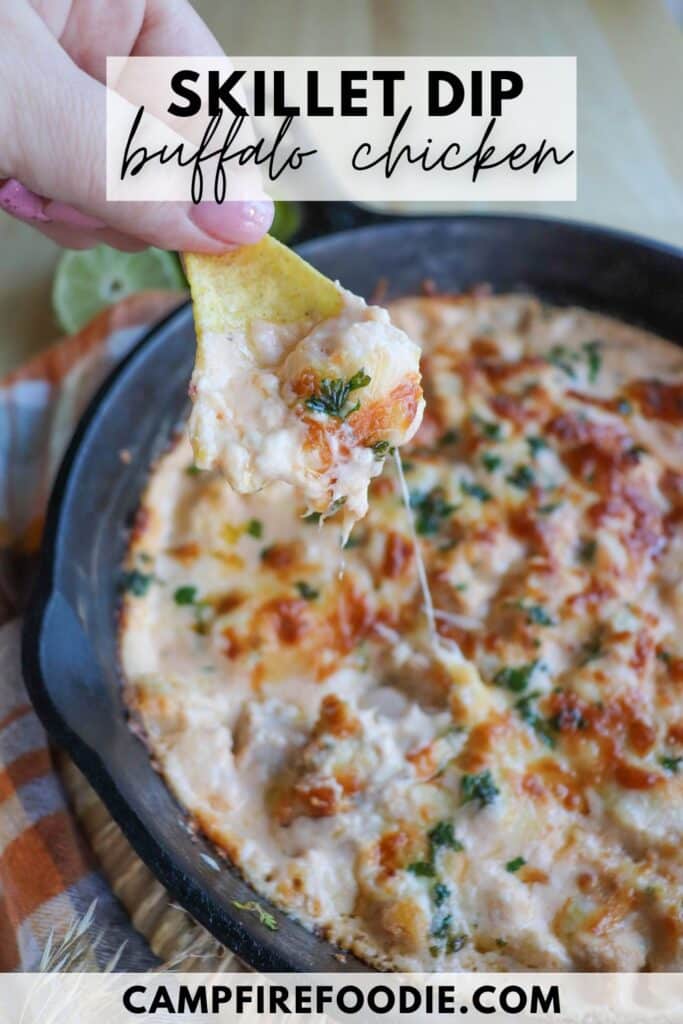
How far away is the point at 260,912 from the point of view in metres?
2.14

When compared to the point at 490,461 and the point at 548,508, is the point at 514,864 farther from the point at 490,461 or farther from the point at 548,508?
the point at 490,461

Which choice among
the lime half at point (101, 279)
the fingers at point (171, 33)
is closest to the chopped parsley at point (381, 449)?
the fingers at point (171, 33)

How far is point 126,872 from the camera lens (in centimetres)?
235

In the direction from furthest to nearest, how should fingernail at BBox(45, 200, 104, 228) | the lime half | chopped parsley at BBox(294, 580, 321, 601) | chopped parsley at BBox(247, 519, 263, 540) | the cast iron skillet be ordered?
1. the lime half
2. chopped parsley at BBox(247, 519, 263, 540)
3. chopped parsley at BBox(294, 580, 321, 601)
4. fingernail at BBox(45, 200, 104, 228)
5. the cast iron skillet

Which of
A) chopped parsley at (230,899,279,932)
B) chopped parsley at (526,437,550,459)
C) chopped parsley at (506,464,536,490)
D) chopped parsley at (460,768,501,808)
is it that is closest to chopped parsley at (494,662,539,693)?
chopped parsley at (460,768,501,808)

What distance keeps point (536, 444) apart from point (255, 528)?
770 millimetres

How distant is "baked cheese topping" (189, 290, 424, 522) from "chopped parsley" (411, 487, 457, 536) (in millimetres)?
769

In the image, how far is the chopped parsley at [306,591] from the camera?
2582 mm

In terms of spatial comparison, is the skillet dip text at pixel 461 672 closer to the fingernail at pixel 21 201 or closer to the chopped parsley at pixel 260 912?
the chopped parsley at pixel 260 912

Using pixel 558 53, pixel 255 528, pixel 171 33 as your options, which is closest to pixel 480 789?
pixel 255 528

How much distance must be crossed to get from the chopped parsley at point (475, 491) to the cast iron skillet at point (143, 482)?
719 millimetres

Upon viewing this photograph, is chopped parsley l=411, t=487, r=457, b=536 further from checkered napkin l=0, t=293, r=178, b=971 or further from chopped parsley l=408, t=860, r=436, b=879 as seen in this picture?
checkered napkin l=0, t=293, r=178, b=971

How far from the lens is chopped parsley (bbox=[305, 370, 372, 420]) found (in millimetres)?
1846

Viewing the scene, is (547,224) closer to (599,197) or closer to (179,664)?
(599,197)
